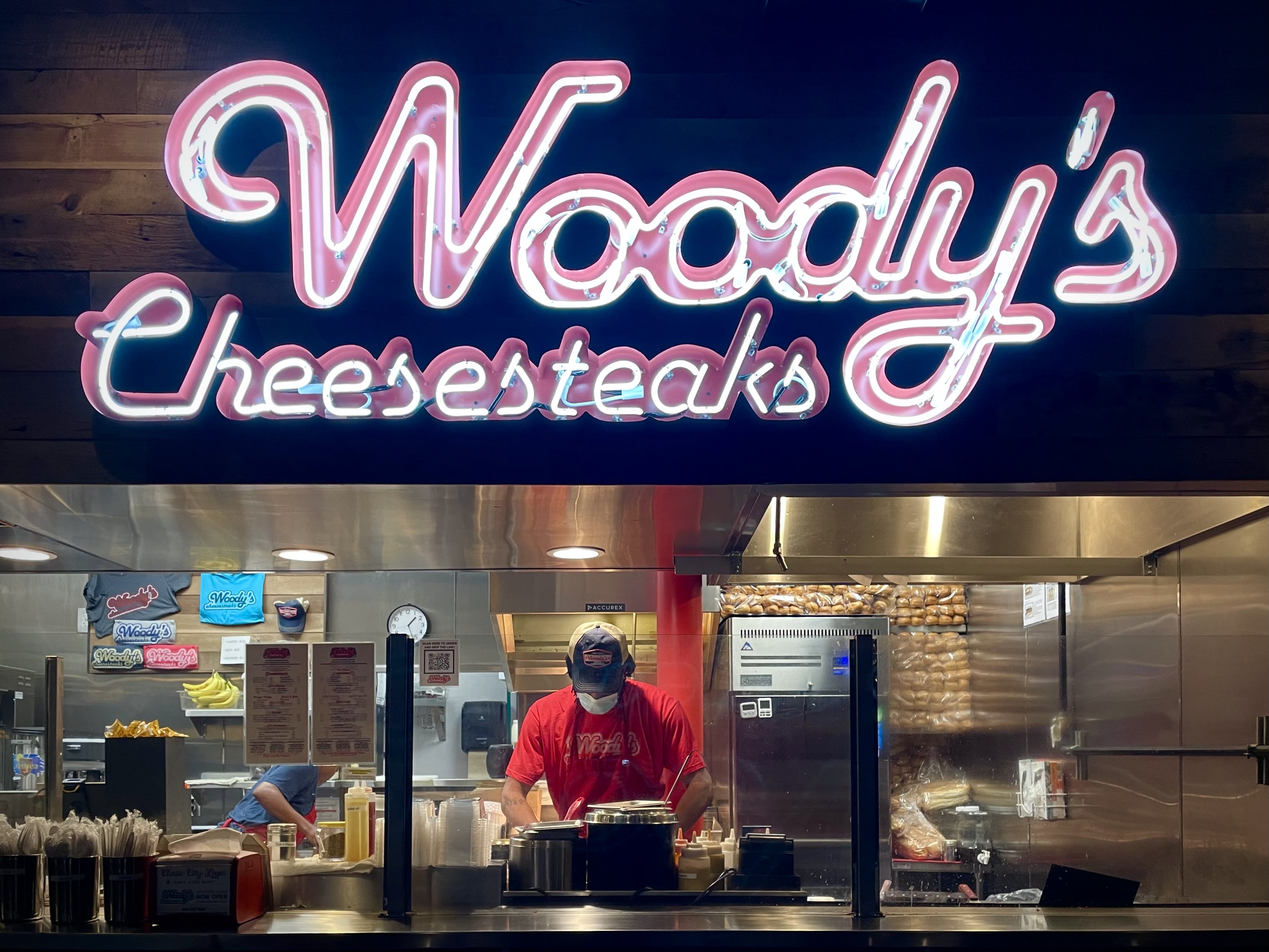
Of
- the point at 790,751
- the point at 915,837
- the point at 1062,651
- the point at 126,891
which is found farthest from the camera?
the point at 1062,651

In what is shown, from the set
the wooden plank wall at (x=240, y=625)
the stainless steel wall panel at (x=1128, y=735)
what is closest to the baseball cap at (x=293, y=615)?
the wooden plank wall at (x=240, y=625)

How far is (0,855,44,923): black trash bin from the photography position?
3.05 m

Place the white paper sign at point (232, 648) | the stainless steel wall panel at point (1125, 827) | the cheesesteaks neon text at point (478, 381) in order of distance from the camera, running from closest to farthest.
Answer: the cheesesteaks neon text at point (478, 381), the stainless steel wall panel at point (1125, 827), the white paper sign at point (232, 648)

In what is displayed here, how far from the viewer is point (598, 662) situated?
3.96 meters

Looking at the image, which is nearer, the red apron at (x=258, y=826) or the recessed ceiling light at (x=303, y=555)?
the red apron at (x=258, y=826)

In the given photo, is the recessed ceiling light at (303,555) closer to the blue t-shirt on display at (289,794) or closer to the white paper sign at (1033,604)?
the blue t-shirt on display at (289,794)

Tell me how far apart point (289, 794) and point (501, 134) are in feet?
6.93

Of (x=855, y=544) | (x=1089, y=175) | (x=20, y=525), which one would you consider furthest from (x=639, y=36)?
(x=20, y=525)

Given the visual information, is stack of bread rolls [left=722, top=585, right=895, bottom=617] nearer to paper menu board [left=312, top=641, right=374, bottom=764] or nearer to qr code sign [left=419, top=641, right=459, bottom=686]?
qr code sign [left=419, top=641, right=459, bottom=686]

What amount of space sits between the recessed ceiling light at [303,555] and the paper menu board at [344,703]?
151cm

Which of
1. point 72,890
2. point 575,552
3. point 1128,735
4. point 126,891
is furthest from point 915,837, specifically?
point 72,890

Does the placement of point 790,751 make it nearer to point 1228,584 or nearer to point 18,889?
point 1228,584

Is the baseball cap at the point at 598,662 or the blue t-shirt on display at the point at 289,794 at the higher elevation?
the baseball cap at the point at 598,662

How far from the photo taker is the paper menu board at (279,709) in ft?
11.0
